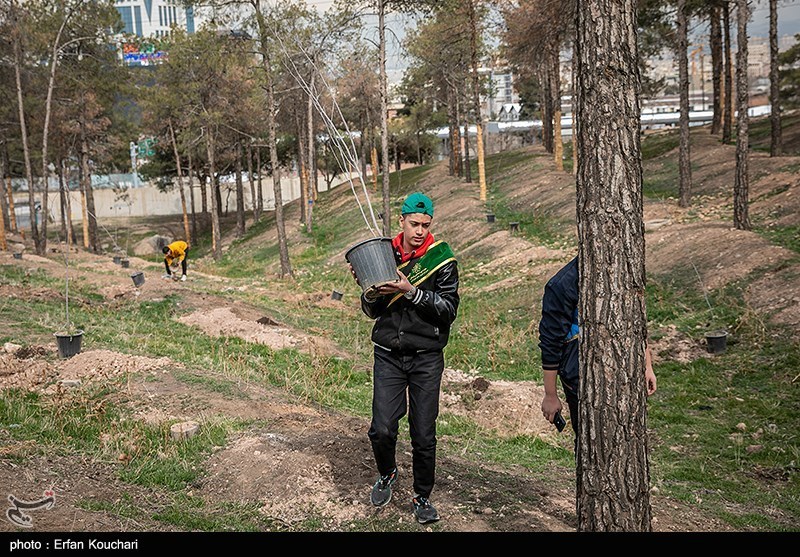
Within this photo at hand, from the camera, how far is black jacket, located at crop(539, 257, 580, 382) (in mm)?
4137

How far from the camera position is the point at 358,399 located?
871 cm

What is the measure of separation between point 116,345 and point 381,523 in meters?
6.76

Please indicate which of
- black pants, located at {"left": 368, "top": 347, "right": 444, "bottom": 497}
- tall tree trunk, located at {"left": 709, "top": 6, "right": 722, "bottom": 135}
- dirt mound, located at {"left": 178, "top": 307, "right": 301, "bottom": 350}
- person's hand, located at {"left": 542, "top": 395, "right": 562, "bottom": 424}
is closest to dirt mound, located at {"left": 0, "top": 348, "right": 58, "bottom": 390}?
dirt mound, located at {"left": 178, "top": 307, "right": 301, "bottom": 350}

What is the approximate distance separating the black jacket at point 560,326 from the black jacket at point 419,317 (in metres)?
0.57

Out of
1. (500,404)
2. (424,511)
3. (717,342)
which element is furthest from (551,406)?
(717,342)

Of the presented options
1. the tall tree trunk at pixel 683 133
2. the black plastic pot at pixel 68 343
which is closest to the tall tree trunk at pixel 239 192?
the tall tree trunk at pixel 683 133

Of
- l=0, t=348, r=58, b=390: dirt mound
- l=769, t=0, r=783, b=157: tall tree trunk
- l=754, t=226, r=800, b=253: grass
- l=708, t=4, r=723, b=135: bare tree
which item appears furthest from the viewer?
l=708, t=4, r=723, b=135: bare tree

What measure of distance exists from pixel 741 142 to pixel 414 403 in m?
11.7

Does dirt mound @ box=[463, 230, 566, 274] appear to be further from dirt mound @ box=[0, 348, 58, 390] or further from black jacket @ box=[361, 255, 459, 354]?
black jacket @ box=[361, 255, 459, 354]

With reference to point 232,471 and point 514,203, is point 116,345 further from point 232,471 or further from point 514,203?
point 514,203

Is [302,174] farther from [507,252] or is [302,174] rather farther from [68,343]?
[68,343]

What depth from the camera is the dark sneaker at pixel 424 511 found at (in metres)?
4.42

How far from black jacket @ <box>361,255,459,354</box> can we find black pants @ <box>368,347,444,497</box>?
0.29 ft
